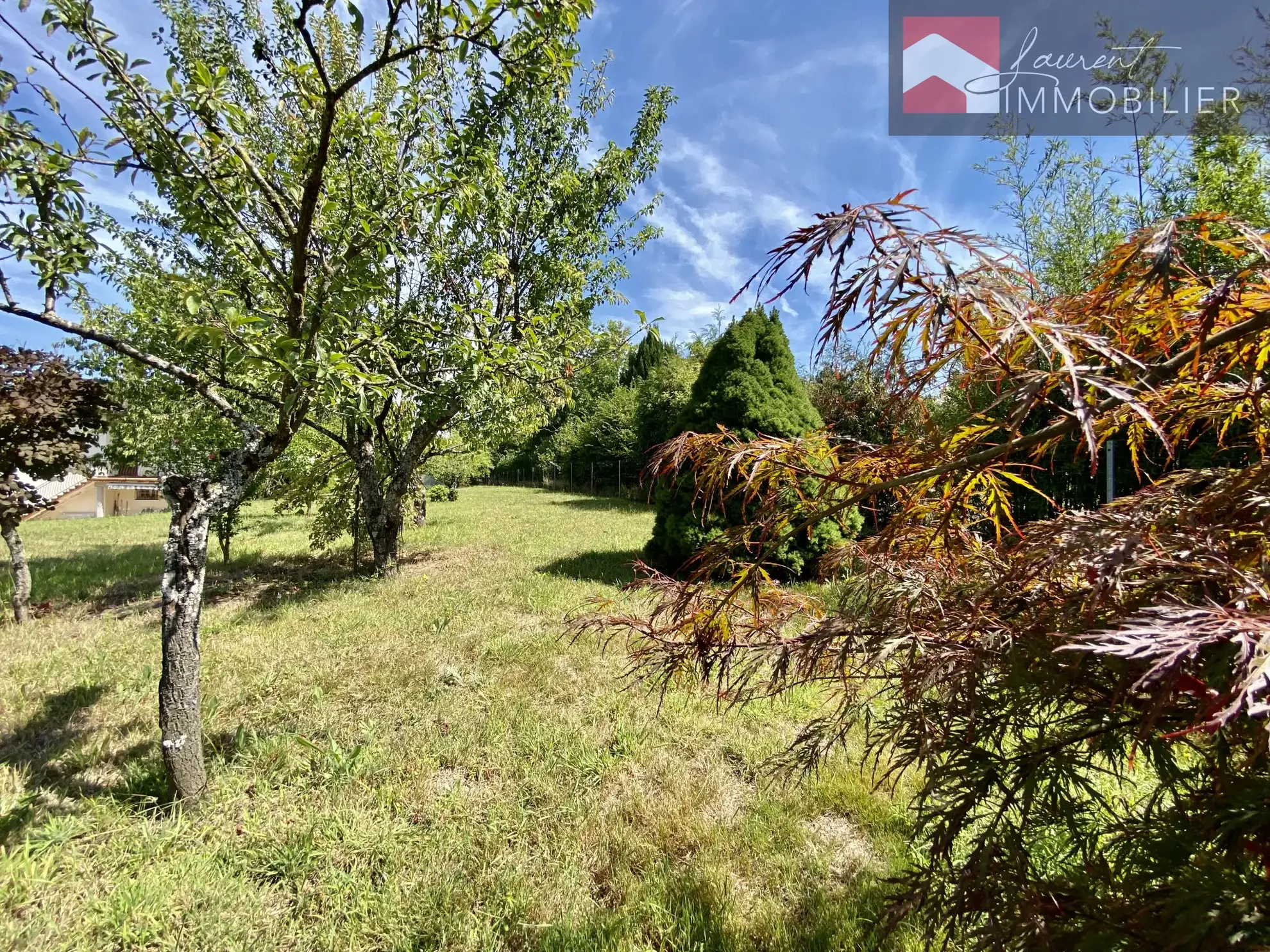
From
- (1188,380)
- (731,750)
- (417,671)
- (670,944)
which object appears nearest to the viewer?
(1188,380)

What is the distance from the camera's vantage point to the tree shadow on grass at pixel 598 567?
6.21 metres

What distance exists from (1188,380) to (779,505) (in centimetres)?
80

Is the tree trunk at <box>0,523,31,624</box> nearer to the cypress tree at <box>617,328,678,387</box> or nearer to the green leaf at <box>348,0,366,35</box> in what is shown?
the green leaf at <box>348,0,366,35</box>

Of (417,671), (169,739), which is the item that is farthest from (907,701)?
(417,671)

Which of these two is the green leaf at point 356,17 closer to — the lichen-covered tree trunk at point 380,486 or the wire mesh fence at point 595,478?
the lichen-covered tree trunk at point 380,486

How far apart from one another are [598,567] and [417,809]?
177 inches

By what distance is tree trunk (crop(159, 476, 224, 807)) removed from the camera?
2352 mm

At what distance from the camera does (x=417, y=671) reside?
3754 mm

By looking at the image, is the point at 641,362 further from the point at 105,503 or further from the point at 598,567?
the point at 105,503

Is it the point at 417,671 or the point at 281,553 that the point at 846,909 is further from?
the point at 281,553

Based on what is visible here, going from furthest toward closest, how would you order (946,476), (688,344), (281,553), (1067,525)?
(688,344) < (281,553) < (946,476) < (1067,525)

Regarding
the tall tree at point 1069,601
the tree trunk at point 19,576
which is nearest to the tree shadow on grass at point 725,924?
the tall tree at point 1069,601

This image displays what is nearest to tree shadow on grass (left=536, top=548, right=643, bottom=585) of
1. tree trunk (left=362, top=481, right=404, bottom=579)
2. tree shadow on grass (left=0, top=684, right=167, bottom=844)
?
tree trunk (left=362, top=481, right=404, bottom=579)

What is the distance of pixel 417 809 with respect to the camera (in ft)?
7.92
